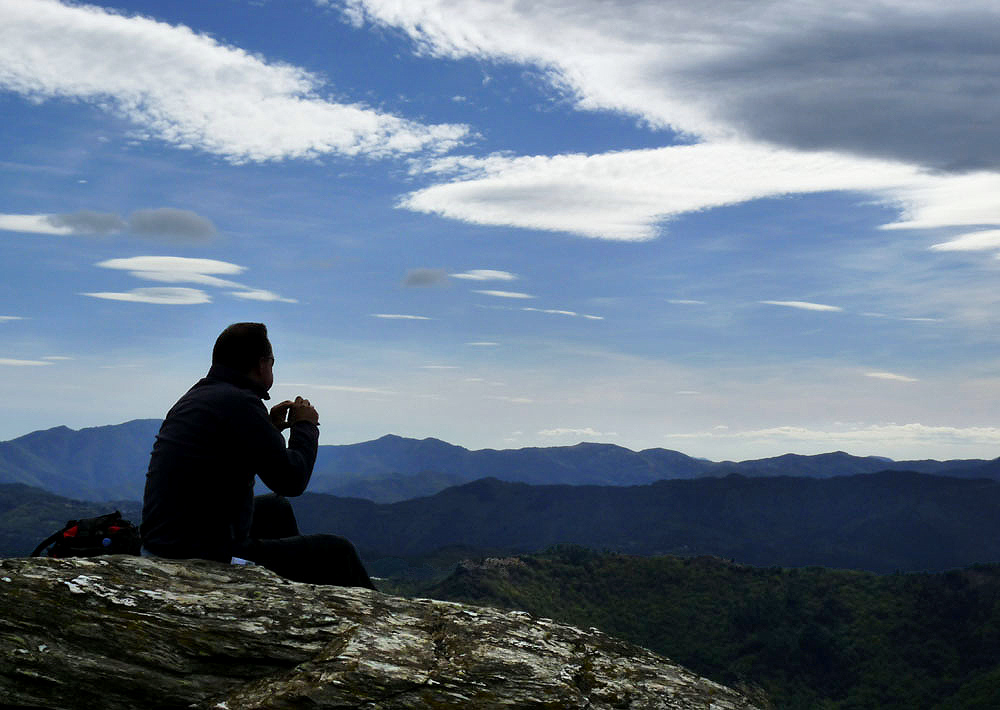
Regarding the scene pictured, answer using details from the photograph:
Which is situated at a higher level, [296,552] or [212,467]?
[212,467]

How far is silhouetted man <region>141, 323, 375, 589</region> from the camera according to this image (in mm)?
7449

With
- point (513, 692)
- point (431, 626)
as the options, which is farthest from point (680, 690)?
point (431, 626)

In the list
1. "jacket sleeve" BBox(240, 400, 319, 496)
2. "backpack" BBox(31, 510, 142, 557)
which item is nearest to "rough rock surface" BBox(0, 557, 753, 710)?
"backpack" BBox(31, 510, 142, 557)

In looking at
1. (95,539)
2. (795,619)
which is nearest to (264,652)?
(95,539)

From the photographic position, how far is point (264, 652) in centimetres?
686

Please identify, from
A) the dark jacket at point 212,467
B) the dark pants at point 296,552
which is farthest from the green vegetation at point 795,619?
the dark jacket at point 212,467

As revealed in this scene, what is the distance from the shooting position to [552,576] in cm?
14425

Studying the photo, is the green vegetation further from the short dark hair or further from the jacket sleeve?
the short dark hair

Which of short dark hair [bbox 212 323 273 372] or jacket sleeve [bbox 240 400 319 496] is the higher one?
short dark hair [bbox 212 323 273 372]

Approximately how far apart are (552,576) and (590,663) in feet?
465

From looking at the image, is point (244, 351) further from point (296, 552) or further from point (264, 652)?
point (264, 652)

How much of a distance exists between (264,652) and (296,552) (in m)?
1.76

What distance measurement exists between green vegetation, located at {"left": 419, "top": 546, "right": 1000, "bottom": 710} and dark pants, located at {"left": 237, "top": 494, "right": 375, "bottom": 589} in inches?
4430

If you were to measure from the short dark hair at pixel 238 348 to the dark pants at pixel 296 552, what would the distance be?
Answer: 1658 millimetres
